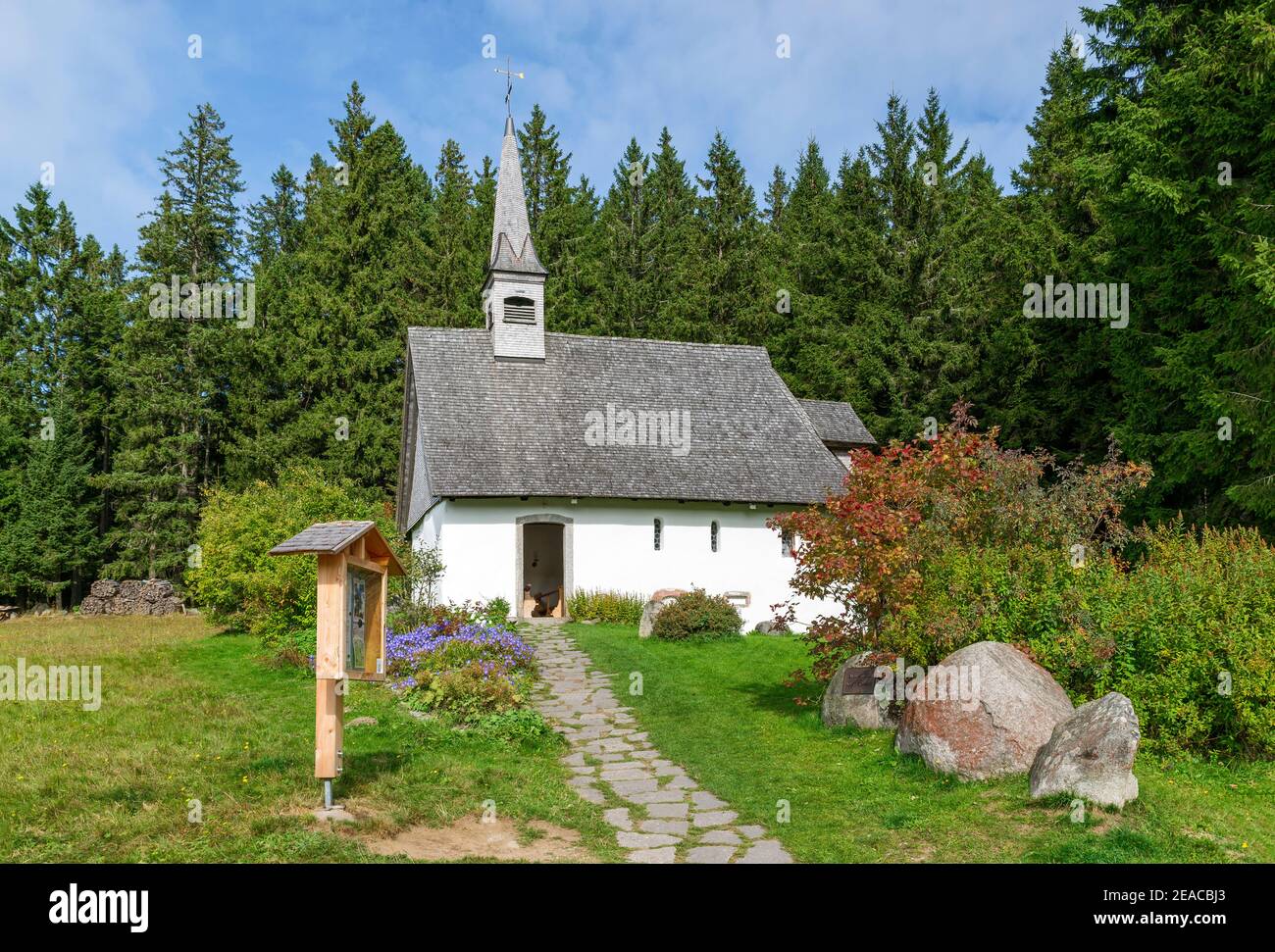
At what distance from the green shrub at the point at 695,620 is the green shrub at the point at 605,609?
3.87 meters

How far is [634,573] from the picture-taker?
24.2m

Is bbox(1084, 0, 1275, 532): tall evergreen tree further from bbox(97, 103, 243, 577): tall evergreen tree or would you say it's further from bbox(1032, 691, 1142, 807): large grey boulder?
bbox(97, 103, 243, 577): tall evergreen tree

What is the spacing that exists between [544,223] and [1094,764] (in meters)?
37.6

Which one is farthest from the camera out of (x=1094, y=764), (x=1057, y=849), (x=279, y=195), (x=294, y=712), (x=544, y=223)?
(x=279, y=195)

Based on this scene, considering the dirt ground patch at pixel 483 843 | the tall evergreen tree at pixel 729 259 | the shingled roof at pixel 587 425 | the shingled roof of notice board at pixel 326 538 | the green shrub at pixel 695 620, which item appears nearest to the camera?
the dirt ground patch at pixel 483 843

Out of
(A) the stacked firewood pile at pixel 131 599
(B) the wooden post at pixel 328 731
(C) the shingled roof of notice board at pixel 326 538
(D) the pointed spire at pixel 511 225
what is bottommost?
(A) the stacked firewood pile at pixel 131 599

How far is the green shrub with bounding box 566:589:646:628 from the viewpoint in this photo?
75.3ft

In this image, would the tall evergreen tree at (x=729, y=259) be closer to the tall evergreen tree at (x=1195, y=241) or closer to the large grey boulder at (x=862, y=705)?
the tall evergreen tree at (x=1195, y=241)

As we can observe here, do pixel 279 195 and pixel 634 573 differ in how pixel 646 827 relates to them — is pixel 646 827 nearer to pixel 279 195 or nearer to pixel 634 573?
pixel 634 573

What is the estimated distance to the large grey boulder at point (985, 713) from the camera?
8.45 metres

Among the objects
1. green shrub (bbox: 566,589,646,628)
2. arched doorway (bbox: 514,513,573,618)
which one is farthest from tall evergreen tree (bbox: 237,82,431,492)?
green shrub (bbox: 566,589,646,628)

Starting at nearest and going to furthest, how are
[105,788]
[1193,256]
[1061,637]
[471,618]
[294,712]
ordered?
[105,788], [1061,637], [294,712], [471,618], [1193,256]

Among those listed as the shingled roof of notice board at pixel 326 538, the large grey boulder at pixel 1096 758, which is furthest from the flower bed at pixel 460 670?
the large grey boulder at pixel 1096 758
